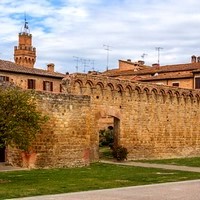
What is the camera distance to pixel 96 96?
31.3 metres

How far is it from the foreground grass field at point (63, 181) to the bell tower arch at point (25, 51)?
67528 mm

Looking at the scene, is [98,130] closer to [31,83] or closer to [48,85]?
[31,83]

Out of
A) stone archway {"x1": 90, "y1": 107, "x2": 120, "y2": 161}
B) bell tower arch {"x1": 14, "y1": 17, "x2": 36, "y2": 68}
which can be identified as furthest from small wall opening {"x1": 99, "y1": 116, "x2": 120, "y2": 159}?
bell tower arch {"x1": 14, "y1": 17, "x2": 36, "y2": 68}

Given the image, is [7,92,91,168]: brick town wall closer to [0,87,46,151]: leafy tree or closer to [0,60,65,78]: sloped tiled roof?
[0,87,46,151]: leafy tree

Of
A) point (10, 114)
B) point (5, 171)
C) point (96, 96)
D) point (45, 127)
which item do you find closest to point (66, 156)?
point (45, 127)

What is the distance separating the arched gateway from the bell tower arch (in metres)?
54.6

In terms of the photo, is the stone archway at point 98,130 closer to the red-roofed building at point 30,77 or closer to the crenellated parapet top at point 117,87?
the crenellated parapet top at point 117,87

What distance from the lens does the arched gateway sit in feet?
84.2

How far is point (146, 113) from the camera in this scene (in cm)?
3481

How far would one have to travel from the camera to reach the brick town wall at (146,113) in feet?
102

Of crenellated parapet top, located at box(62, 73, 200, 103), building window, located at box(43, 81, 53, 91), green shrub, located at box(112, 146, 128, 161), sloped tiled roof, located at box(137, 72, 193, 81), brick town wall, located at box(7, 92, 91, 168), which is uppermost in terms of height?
sloped tiled roof, located at box(137, 72, 193, 81)

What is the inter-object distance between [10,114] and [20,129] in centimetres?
68

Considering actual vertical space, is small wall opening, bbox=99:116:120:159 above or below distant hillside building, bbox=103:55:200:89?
below

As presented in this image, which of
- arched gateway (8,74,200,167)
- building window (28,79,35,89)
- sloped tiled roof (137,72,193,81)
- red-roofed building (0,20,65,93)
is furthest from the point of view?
sloped tiled roof (137,72,193,81)
